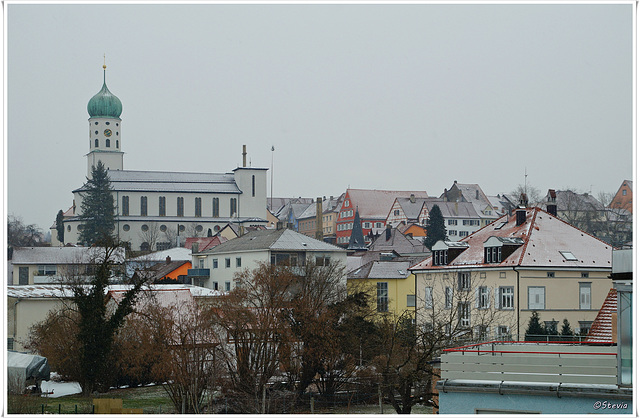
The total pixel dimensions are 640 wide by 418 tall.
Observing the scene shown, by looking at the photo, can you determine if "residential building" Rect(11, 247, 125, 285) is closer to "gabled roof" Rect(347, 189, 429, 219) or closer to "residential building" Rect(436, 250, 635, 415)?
A: "residential building" Rect(436, 250, 635, 415)

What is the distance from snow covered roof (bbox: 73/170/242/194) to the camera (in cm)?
→ 9481

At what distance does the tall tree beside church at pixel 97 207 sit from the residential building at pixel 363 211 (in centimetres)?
2484

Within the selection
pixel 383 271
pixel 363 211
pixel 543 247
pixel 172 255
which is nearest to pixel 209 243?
pixel 172 255

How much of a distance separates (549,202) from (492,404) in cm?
Answer: 2324

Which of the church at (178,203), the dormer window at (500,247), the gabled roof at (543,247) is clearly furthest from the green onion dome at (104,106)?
the dormer window at (500,247)

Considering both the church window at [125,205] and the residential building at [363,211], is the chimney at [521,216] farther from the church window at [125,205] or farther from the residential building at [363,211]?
the church window at [125,205]

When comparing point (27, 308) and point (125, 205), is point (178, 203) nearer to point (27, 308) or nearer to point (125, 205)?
point (125, 205)

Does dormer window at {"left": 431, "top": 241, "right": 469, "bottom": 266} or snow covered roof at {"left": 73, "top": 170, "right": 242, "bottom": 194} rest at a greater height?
snow covered roof at {"left": 73, "top": 170, "right": 242, "bottom": 194}

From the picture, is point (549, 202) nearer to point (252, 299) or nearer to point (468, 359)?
point (252, 299)

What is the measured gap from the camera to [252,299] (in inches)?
872

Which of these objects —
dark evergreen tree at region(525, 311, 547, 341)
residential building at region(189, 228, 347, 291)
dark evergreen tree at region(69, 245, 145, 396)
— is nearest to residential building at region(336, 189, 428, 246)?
residential building at region(189, 228, 347, 291)

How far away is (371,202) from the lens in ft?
326

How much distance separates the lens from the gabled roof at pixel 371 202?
9762 cm

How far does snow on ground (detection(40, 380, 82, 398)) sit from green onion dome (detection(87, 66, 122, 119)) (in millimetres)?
87638
